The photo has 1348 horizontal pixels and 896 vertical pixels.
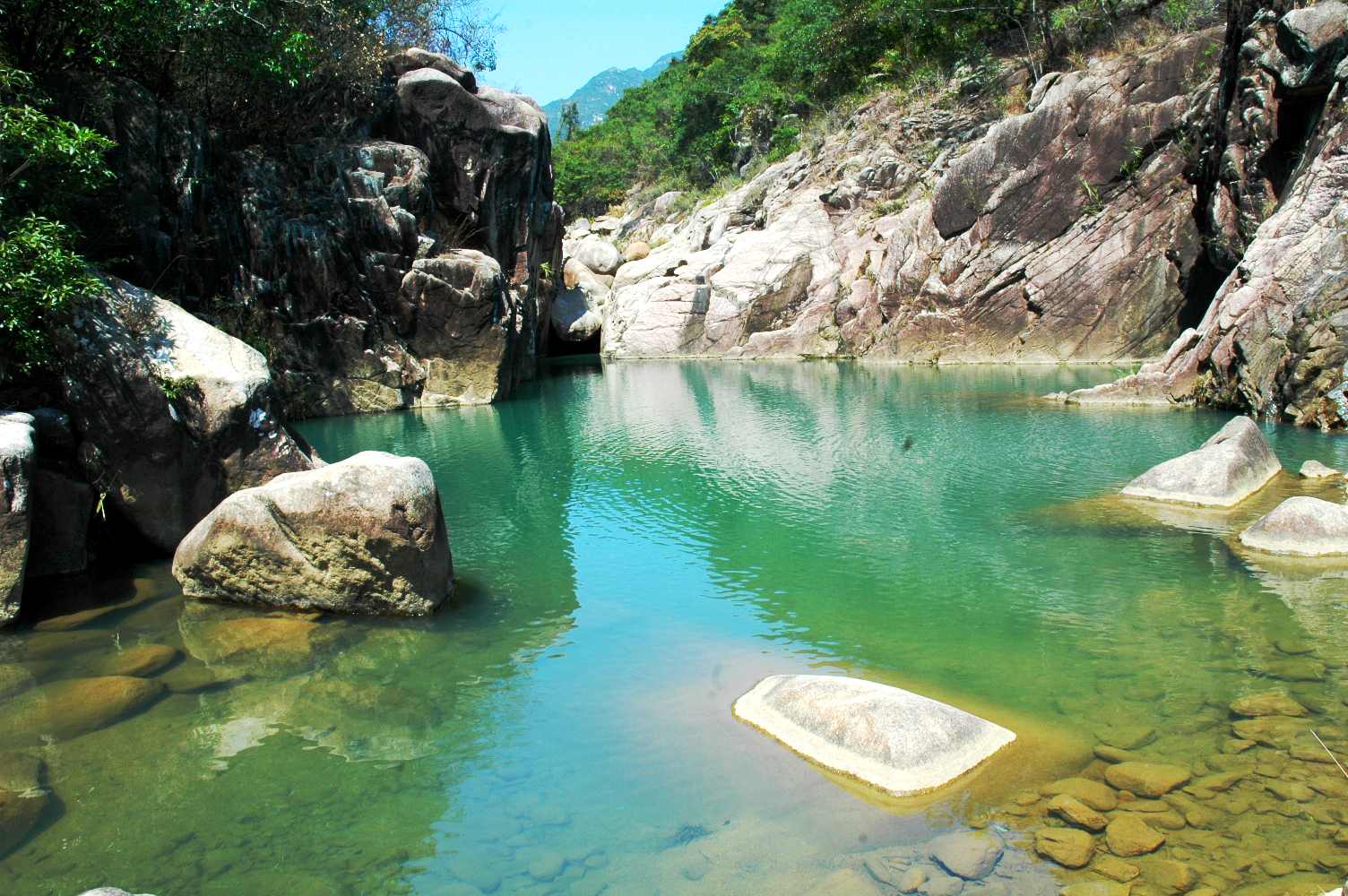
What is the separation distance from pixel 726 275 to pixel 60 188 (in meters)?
33.0

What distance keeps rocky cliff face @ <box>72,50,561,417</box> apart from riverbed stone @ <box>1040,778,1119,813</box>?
2069 centimetres

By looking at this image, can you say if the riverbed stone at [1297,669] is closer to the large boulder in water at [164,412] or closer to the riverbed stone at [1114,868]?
the riverbed stone at [1114,868]

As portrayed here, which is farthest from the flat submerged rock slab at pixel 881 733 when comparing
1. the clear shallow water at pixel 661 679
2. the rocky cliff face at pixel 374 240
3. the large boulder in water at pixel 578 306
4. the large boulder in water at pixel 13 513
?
the large boulder in water at pixel 578 306

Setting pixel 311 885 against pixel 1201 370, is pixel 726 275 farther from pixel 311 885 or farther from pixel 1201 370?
pixel 311 885

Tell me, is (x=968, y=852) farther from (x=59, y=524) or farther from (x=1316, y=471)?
(x=1316, y=471)

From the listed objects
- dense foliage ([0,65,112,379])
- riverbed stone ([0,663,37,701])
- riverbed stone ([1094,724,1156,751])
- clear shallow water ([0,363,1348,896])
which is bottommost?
riverbed stone ([1094,724,1156,751])

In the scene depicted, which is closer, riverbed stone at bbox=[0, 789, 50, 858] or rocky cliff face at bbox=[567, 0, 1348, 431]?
riverbed stone at bbox=[0, 789, 50, 858]

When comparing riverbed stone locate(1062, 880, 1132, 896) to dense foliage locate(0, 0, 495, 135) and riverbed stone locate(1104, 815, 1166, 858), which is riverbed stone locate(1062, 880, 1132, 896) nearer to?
riverbed stone locate(1104, 815, 1166, 858)

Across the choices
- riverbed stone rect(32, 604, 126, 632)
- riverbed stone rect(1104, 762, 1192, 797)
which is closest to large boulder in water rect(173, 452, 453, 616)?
riverbed stone rect(32, 604, 126, 632)

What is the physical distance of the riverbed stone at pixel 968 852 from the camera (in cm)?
549

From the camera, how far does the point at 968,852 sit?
5.66 m

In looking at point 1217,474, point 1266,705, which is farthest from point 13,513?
point 1217,474

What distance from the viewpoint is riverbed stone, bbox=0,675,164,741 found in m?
7.66

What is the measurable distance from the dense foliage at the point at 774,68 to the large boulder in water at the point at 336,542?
35.8 metres
